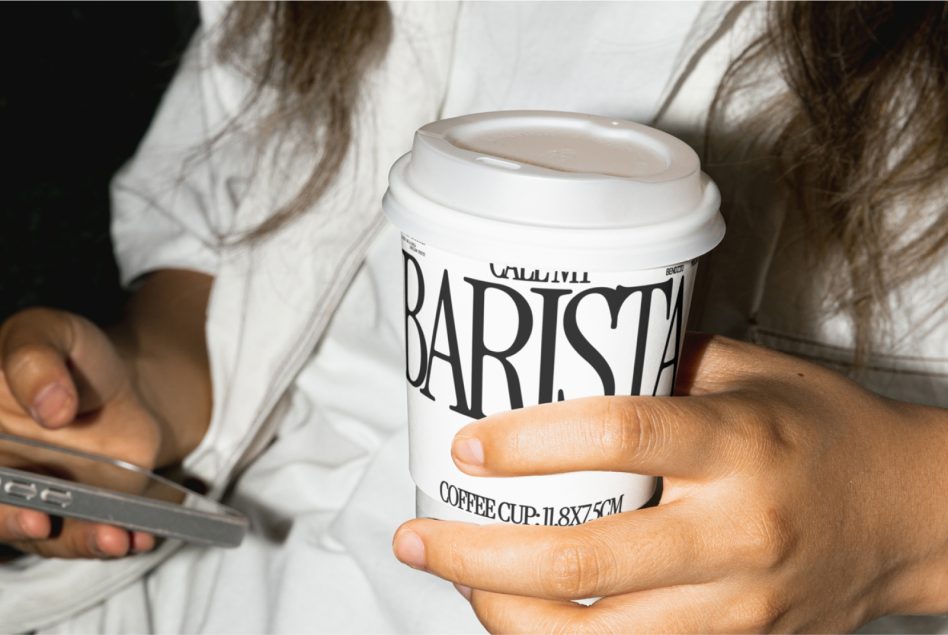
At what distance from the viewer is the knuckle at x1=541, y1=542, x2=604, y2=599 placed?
A: 0.47 m

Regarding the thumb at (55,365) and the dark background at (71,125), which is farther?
the dark background at (71,125)

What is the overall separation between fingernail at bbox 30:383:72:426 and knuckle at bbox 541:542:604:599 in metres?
0.47

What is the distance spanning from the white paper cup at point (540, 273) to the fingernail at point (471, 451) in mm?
24

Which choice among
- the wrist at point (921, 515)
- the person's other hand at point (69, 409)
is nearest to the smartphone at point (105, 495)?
the person's other hand at point (69, 409)

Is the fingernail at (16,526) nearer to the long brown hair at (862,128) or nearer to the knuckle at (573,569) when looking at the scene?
the knuckle at (573,569)

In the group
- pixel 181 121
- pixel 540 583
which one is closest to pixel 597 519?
pixel 540 583

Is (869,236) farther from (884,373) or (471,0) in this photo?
(471,0)

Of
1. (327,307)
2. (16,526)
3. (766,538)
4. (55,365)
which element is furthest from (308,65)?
(766,538)

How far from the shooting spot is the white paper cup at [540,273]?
0.44 m

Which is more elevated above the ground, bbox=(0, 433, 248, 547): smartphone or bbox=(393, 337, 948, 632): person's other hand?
bbox=(393, 337, 948, 632): person's other hand

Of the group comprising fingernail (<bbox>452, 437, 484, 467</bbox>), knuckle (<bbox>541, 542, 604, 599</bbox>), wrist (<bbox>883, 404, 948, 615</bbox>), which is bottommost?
wrist (<bbox>883, 404, 948, 615</bbox>)

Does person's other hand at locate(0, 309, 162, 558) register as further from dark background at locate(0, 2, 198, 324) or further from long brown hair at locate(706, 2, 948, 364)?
long brown hair at locate(706, 2, 948, 364)

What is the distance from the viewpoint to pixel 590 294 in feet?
1.49

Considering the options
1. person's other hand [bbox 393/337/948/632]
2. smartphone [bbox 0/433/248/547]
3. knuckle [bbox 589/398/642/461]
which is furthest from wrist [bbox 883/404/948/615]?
smartphone [bbox 0/433/248/547]
